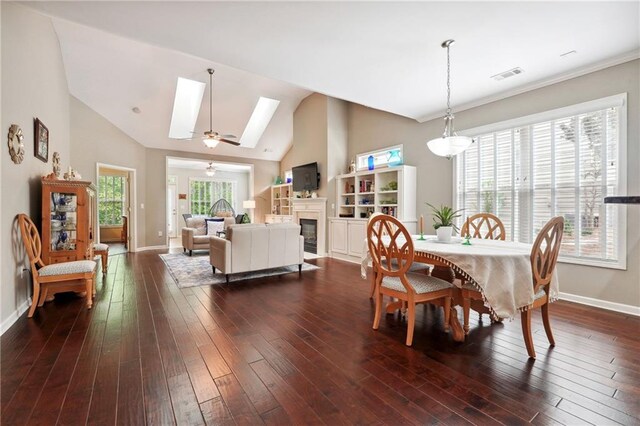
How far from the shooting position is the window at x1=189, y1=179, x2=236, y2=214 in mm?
10930

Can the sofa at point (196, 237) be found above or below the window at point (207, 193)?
below

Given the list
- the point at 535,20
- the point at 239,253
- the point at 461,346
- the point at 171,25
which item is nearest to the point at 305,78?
the point at 171,25

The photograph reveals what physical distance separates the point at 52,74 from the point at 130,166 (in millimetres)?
3243

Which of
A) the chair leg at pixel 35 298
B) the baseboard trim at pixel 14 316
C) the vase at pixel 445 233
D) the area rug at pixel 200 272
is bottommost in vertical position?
the area rug at pixel 200 272

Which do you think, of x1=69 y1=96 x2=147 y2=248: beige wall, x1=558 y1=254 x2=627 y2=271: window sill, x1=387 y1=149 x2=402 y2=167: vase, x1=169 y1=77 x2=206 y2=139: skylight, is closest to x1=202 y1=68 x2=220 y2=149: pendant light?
x1=169 y1=77 x2=206 y2=139: skylight

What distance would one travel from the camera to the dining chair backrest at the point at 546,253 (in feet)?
6.67

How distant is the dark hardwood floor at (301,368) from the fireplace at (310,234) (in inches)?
149

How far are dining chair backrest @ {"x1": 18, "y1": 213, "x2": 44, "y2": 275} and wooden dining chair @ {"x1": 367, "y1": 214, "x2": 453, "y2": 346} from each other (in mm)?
3320

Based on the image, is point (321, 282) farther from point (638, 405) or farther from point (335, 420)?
Answer: point (638, 405)

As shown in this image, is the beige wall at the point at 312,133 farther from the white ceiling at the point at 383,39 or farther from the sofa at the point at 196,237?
the sofa at the point at 196,237

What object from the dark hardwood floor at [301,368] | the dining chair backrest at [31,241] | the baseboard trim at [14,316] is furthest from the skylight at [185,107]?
the dark hardwood floor at [301,368]

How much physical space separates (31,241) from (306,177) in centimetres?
492

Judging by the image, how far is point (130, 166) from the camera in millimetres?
6988

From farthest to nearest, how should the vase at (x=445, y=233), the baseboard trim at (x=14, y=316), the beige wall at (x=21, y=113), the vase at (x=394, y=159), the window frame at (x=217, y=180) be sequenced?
the window frame at (x=217, y=180) < the vase at (x=394, y=159) < the vase at (x=445, y=233) < the beige wall at (x=21, y=113) < the baseboard trim at (x=14, y=316)
